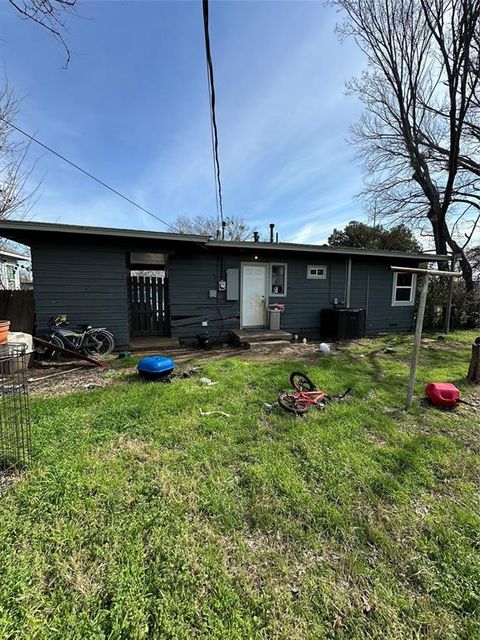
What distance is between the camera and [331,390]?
404cm

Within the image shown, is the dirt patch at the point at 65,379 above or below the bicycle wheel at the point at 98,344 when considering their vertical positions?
below

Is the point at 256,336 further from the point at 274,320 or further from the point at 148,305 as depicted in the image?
the point at 148,305

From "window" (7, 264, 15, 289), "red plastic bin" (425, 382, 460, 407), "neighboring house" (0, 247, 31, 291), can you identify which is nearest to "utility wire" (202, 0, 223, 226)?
"red plastic bin" (425, 382, 460, 407)

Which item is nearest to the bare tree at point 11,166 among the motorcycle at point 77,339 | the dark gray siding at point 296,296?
the motorcycle at point 77,339

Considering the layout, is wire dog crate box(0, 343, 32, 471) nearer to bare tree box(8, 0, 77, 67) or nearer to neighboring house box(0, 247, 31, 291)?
bare tree box(8, 0, 77, 67)

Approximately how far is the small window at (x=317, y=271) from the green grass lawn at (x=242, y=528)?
570 cm

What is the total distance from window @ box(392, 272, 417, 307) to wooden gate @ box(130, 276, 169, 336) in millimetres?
7467

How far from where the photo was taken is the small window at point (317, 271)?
8.38 m

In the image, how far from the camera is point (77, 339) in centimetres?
593

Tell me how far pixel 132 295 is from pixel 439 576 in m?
7.33

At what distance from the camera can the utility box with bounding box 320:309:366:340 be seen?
8.05 metres

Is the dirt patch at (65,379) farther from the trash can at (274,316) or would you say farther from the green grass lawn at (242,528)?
the trash can at (274,316)

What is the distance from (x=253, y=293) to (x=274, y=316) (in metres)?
0.88

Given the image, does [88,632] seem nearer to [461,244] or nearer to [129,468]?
[129,468]
